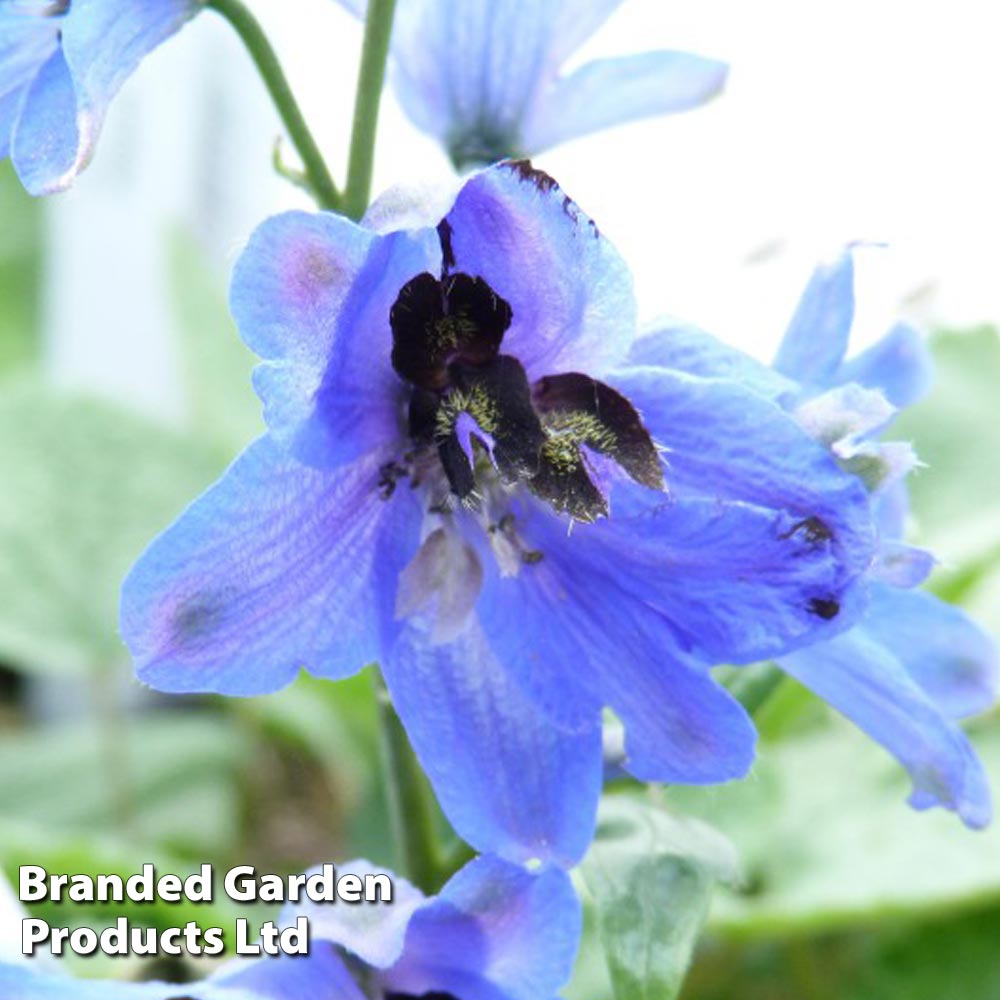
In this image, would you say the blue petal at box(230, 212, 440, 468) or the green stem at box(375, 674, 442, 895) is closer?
the blue petal at box(230, 212, 440, 468)

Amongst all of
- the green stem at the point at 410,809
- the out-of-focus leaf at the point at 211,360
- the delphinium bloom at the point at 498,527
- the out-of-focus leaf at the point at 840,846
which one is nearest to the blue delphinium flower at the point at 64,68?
the delphinium bloom at the point at 498,527

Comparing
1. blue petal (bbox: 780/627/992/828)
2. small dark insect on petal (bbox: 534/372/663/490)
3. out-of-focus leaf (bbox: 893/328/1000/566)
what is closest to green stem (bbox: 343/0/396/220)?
small dark insect on petal (bbox: 534/372/663/490)

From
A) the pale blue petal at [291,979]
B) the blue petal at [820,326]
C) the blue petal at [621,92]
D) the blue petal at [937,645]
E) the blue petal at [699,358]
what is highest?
the blue petal at [621,92]

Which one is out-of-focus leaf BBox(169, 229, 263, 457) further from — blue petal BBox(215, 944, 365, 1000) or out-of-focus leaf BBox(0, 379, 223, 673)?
blue petal BBox(215, 944, 365, 1000)

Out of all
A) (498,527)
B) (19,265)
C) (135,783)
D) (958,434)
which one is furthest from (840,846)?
(19,265)

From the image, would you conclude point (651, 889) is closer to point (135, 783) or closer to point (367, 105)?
point (367, 105)

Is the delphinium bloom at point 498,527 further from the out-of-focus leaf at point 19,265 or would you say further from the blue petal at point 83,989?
the out-of-focus leaf at point 19,265
